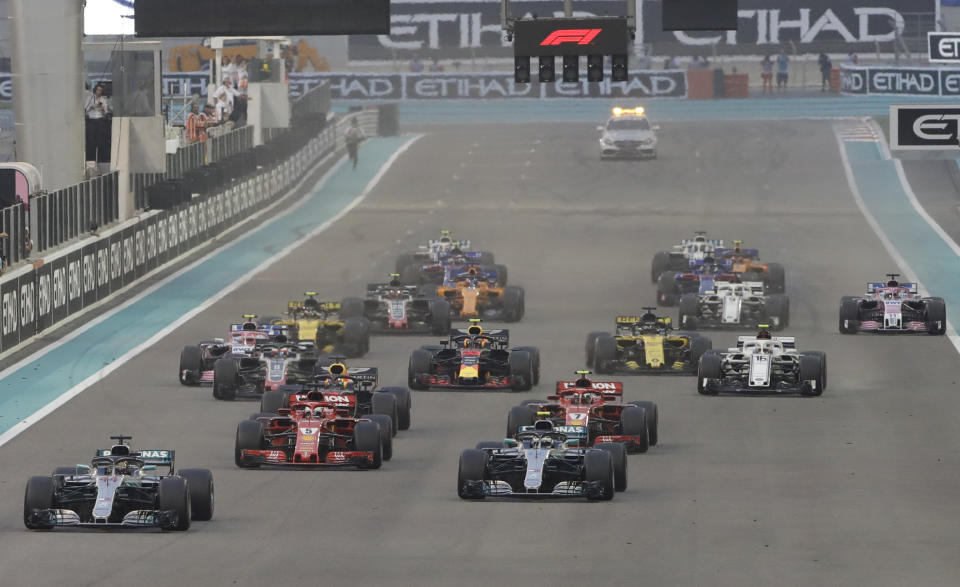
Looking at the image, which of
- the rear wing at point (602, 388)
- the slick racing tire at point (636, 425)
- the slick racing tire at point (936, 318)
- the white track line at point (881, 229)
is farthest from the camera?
the white track line at point (881, 229)

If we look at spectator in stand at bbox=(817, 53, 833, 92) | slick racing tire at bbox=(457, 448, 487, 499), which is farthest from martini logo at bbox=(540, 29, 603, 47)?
spectator in stand at bbox=(817, 53, 833, 92)

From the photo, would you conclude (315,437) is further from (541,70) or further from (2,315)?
(2,315)

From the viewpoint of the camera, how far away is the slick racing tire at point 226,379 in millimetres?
33750

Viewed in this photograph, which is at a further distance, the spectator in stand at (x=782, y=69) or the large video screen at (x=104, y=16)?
the spectator in stand at (x=782, y=69)

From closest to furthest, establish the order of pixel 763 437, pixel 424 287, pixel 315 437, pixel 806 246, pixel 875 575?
pixel 875 575 < pixel 315 437 < pixel 763 437 < pixel 424 287 < pixel 806 246

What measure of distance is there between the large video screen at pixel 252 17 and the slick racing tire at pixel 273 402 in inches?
204

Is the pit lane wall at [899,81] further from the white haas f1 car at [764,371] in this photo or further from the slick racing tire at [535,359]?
the slick racing tire at [535,359]

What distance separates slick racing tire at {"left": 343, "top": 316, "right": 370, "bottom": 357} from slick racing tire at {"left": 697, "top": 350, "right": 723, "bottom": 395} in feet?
23.7

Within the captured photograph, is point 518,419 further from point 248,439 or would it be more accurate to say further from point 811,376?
point 811,376

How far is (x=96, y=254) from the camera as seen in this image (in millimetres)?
46281

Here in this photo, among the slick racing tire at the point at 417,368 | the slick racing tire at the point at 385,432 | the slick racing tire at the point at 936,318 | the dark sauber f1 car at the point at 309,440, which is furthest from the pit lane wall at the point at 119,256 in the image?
the slick racing tire at the point at 936,318

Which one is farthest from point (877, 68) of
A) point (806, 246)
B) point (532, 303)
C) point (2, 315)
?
point (2, 315)

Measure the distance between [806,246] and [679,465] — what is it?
31611mm

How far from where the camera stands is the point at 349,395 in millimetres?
29484
